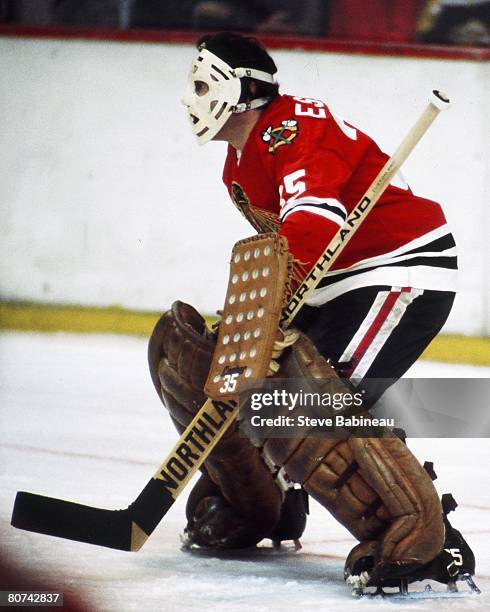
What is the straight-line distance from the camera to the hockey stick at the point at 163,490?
75.6 inches

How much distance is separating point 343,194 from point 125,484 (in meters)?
0.76

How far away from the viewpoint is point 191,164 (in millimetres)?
4227

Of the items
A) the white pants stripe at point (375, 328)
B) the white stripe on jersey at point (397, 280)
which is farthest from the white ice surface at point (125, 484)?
the white stripe on jersey at point (397, 280)

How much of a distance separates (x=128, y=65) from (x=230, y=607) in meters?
2.86

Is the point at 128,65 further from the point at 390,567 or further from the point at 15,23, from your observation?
the point at 390,567

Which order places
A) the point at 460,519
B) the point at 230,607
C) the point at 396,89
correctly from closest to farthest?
the point at 230,607 < the point at 460,519 < the point at 396,89

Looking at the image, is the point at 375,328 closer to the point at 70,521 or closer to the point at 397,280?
the point at 397,280

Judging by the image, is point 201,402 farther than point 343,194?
No

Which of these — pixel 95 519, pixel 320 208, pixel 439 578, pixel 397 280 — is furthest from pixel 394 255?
pixel 95 519

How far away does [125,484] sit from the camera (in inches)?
98.6

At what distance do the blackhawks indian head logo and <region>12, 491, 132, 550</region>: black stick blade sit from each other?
630 millimetres

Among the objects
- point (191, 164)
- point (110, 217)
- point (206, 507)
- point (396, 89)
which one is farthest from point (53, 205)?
point (206, 507)

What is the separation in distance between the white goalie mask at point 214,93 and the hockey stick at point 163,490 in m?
0.34

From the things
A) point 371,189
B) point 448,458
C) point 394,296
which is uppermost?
point 371,189
